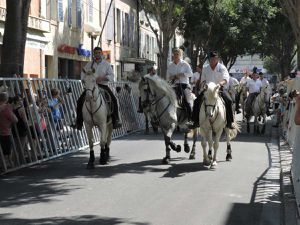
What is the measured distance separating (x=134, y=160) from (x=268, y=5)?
105 feet

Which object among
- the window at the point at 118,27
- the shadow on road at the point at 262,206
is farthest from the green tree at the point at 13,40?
the window at the point at 118,27

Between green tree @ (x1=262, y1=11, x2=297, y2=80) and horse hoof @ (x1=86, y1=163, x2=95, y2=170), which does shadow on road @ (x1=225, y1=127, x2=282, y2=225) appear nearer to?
horse hoof @ (x1=86, y1=163, x2=95, y2=170)

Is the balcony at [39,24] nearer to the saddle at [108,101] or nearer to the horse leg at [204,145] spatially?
the saddle at [108,101]

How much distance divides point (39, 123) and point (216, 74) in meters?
4.28

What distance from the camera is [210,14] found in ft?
136

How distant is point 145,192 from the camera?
1009 cm

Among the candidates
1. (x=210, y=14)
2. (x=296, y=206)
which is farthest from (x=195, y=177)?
(x=210, y=14)

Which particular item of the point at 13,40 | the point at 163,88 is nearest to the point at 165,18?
the point at 13,40

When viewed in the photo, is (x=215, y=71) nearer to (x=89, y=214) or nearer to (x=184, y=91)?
(x=184, y=91)

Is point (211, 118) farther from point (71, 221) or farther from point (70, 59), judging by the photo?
point (70, 59)

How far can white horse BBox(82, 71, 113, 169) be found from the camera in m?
12.8

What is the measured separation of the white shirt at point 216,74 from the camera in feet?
43.6

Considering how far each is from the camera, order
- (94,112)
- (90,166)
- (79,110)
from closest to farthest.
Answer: (90,166)
(94,112)
(79,110)

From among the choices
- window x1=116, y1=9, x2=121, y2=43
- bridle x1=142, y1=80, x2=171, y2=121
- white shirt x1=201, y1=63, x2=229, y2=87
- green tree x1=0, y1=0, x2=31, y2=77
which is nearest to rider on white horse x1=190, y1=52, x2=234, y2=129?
white shirt x1=201, y1=63, x2=229, y2=87
